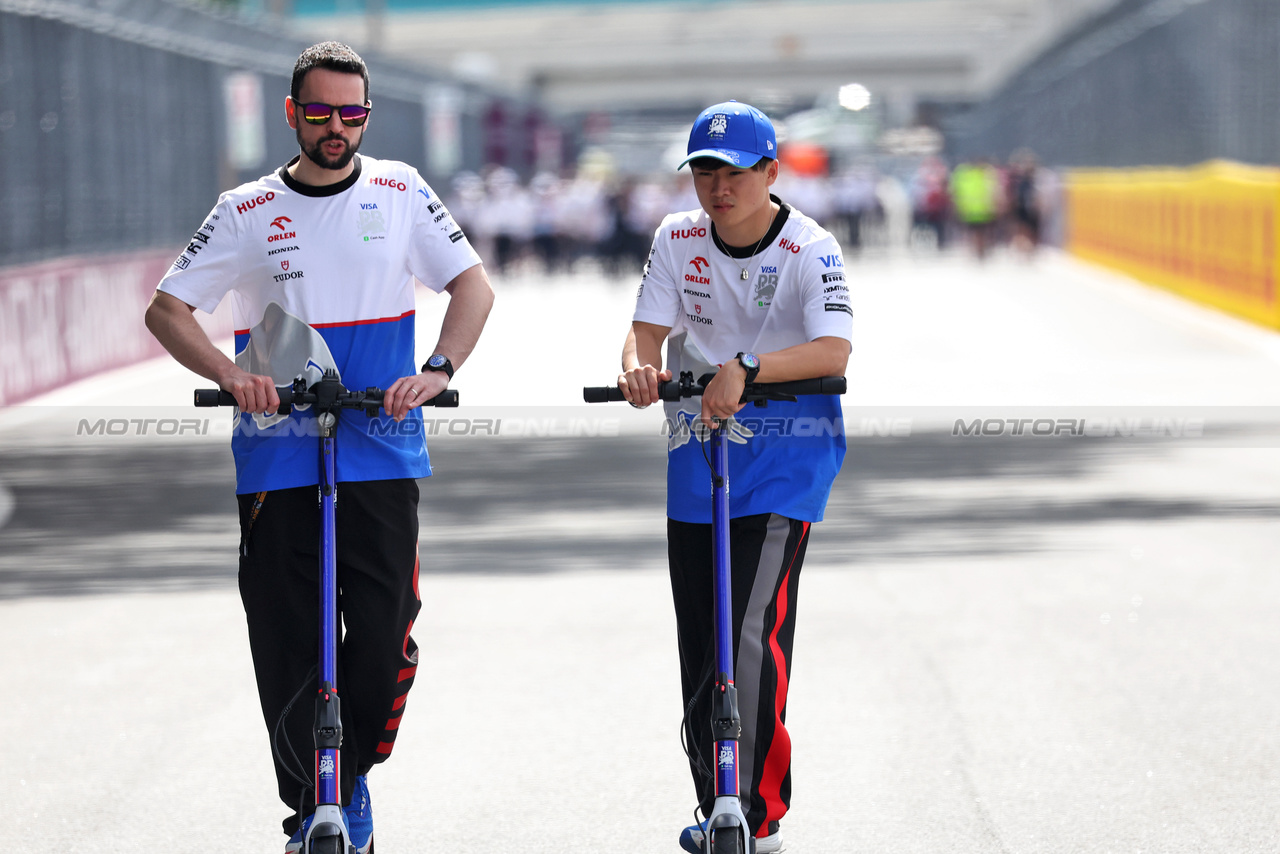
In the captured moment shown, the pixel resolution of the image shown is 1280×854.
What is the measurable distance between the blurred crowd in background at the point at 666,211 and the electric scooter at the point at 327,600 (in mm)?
32092

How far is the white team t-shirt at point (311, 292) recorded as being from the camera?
4.59m

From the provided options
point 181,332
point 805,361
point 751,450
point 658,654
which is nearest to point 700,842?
point 751,450

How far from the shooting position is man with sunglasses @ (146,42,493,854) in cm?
459

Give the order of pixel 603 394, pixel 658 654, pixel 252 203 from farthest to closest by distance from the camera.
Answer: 1. pixel 658 654
2. pixel 252 203
3. pixel 603 394

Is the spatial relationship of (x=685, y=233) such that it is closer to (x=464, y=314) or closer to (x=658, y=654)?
(x=464, y=314)

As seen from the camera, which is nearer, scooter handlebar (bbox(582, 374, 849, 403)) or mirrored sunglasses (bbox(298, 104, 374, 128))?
scooter handlebar (bbox(582, 374, 849, 403))

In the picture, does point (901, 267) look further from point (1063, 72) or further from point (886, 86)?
point (886, 86)

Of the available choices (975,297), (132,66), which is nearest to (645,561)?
(132,66)

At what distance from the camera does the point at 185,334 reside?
4.62 metres

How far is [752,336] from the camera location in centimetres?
471

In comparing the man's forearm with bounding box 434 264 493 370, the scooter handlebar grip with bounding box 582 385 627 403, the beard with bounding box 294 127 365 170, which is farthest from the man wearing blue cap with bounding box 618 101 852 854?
the beard with bounding box 294 127 365 170

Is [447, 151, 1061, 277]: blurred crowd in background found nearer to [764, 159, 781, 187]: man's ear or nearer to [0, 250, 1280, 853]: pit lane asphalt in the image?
[0, 250, 1280, 853]: pit lane asphalt

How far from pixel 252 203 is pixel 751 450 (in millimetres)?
1281

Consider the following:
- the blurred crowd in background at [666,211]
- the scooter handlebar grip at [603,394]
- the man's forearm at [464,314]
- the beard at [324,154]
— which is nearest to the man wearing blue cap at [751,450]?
the scooter handlebar grip at [603,394]
